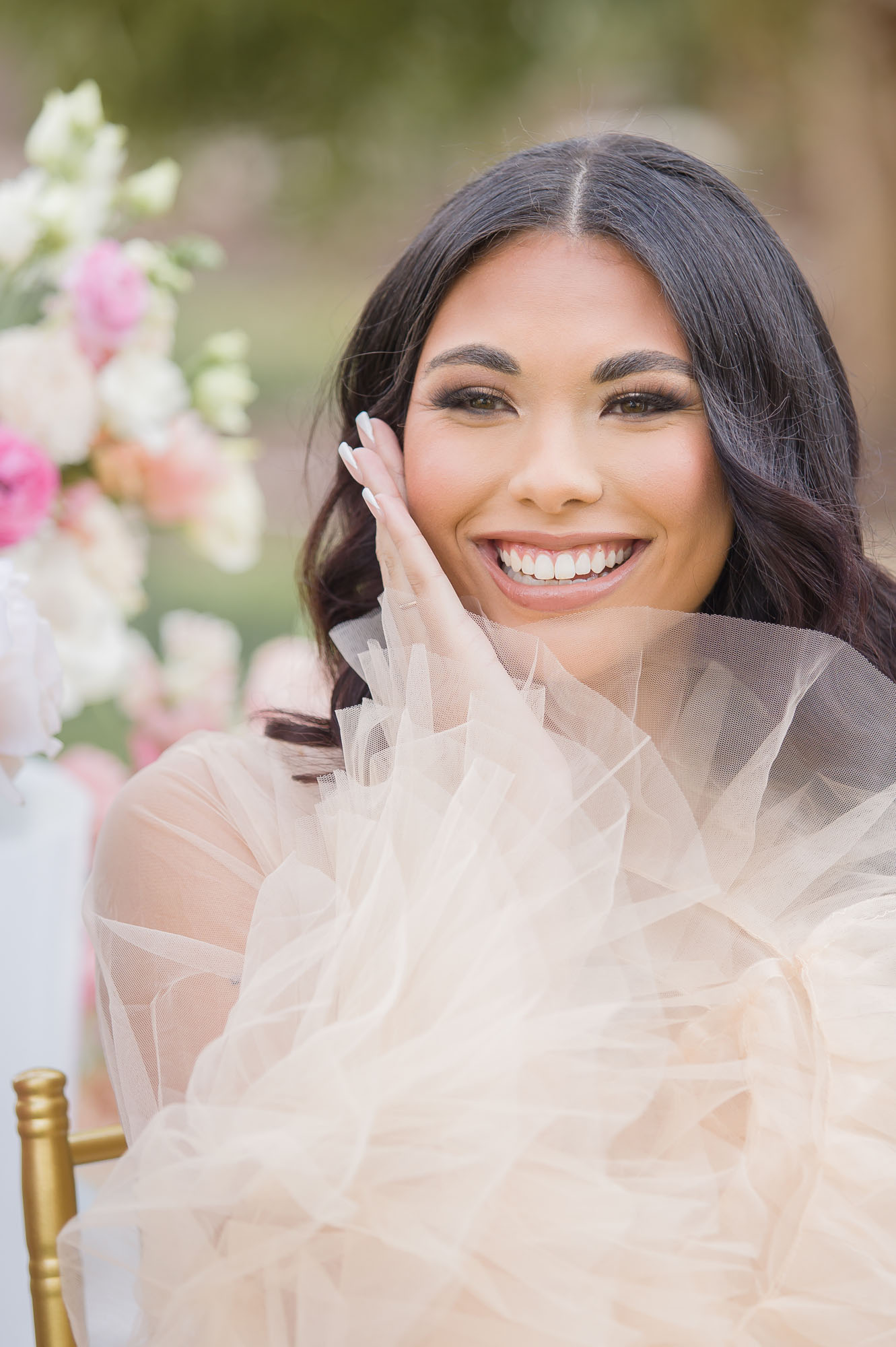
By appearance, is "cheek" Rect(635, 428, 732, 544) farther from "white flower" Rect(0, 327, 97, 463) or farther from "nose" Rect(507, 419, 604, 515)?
"white flower" Rect(0, 327, 97, 463)

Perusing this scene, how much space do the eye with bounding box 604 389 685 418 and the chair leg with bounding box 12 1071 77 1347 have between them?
2.49 feet

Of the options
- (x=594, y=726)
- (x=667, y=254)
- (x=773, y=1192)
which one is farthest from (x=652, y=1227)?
(x=667, y=254)

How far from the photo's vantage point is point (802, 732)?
1134 millimetres

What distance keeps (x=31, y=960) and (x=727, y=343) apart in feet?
3.40

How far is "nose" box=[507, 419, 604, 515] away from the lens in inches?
45.1

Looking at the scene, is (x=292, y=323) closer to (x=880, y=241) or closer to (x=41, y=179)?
(x=880, y=241)

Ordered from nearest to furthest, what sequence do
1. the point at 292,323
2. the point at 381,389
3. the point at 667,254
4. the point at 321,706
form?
A: the point at 667,254 → the point at 381,389 → the point at 321,706 → the point at 292,323

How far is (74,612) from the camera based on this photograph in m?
1.56

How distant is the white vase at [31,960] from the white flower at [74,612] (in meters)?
0.15

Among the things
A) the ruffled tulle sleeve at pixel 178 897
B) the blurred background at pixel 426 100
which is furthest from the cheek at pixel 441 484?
the blurred background at pixel 426 100

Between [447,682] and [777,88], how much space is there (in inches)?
236

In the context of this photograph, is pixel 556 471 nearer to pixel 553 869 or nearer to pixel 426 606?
pixel 426 606

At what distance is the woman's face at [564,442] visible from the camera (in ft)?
3.84

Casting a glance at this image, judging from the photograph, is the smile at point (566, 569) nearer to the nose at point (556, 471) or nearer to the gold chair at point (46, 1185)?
the nose at point (556, 471)
